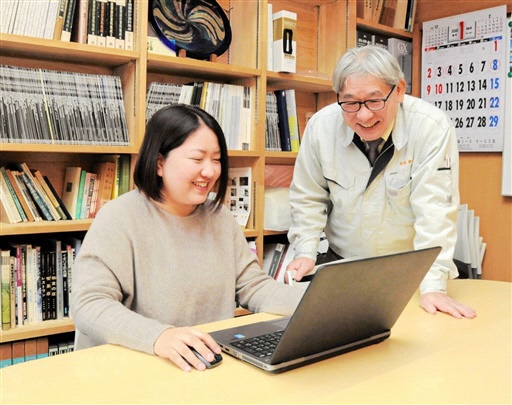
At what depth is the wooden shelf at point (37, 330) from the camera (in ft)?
6.39

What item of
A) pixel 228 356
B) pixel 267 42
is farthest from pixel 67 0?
pixel 228 356

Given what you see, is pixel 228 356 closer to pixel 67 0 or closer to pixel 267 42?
pixel 67 0

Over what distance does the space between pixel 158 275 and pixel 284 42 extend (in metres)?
1.55

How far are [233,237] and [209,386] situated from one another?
0.67m

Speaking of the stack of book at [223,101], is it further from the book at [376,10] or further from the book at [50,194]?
the book at [376,10]

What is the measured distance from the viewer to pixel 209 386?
3.06 ft

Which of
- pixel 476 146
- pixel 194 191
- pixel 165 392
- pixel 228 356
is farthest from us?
pixel 476 146

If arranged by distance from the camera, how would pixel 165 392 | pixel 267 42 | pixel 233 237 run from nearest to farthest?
1. pixel 165 392
2. pixel 233 237
3. pixel 267 42

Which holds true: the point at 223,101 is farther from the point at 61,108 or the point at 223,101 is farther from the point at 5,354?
the point at 5,354

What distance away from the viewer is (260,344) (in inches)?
43.0

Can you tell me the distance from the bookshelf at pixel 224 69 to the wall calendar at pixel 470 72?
0.23m

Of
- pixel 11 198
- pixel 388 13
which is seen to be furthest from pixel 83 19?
pixel 388 13

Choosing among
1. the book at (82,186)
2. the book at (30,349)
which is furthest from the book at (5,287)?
the book at (82,186)

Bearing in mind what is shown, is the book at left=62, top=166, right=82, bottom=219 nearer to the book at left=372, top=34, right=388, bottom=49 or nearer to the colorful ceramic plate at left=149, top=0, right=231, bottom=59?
the colorful ceramic plate at left=149, top=0, right=231, bottom=59
